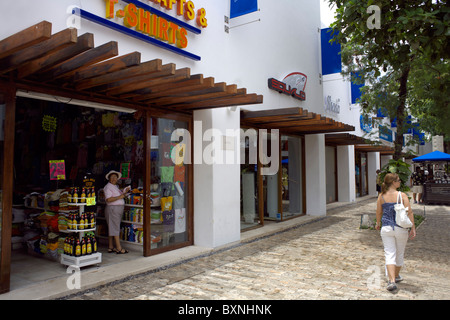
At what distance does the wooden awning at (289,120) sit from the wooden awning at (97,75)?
1857 millimetres

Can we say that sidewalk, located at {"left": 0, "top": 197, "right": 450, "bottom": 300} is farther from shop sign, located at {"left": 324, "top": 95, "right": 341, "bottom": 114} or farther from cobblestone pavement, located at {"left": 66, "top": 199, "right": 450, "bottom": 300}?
shop sign, located at {"left": 324, "top": 95, "right": 341, "bottom": 114}

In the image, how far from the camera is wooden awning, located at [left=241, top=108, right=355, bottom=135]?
7.88m

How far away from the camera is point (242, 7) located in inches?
286

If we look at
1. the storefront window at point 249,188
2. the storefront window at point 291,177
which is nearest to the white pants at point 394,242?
the storefront window at point 249,188

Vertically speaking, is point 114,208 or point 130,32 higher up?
point 130,32

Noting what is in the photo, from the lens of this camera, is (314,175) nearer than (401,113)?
No

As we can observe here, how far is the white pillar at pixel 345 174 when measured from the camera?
16078 millimetres

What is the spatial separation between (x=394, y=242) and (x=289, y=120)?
4541 mm

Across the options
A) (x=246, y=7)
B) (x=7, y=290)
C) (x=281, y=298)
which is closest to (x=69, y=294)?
(x=7, y=290)

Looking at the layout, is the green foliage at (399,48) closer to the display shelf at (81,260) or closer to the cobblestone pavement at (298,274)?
the cobblestone pavement at (298,274)

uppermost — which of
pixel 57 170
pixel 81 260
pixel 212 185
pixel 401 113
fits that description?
pixel 401 113

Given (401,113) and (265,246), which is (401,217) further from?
(401,113)

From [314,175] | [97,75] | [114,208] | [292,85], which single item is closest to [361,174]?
[314,175]

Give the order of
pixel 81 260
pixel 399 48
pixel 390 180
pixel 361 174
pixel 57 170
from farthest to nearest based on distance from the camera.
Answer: pixel 361 174, pixel 399 48, pixel 57 170, pixel 81 260, pixel 390 180
